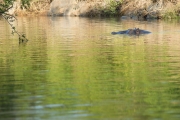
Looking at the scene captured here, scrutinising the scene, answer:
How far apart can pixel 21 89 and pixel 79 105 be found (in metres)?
2.47

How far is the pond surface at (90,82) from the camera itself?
1071 centimetres

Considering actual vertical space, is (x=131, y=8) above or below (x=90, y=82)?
below

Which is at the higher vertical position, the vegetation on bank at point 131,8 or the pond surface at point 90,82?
the pond surface at point 90,82

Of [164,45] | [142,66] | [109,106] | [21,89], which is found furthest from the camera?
[164,45]

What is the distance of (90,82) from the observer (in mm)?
14250

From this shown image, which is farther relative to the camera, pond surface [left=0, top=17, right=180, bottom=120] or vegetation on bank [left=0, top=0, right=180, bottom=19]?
vegetation on bank [left=0, top=0, right=180, bottom=19]

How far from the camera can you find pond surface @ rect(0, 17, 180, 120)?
10711mm

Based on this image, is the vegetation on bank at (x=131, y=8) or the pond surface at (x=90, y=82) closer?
the pond surface at (x=90, y=82)

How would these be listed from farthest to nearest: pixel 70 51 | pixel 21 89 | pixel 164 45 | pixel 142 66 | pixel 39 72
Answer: pixel 164 45 → pixel 70 51 → pixel 142 66 → pixel 39 72 → pixel 21 89

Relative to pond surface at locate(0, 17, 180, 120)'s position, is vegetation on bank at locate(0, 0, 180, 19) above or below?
below

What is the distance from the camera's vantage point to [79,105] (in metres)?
11.3

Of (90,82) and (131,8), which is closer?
(90,82)

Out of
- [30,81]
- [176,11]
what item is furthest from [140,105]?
[176,11]

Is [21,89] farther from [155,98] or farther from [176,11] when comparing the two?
[176,11]
